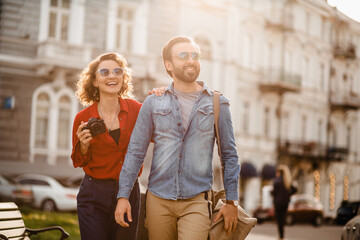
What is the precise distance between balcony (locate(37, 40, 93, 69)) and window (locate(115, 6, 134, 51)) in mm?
2209

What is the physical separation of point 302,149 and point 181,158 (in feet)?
120

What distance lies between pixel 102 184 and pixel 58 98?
68.8 feet

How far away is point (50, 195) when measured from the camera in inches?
853

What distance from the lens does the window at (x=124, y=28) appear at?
2723 centimetres

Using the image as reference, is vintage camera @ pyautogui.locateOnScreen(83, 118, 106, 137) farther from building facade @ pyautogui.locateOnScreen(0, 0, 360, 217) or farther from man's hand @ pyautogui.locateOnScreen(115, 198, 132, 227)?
building facade @ pyautogui.locateOnScreen(0, 0, 360, 217)

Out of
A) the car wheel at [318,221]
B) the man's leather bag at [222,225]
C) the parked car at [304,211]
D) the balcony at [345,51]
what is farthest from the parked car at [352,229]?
the balcony at [345,51]

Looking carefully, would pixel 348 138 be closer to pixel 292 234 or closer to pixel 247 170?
pixel 247 170

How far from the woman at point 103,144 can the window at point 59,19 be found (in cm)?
2050

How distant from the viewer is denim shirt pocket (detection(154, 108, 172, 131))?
15.1 feet

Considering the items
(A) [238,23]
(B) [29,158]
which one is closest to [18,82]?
(B) [29,158]

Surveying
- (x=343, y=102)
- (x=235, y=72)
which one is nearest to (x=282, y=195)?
(x=235, y=72)

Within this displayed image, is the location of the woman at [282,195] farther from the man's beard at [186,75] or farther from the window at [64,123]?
the window at [64,123]

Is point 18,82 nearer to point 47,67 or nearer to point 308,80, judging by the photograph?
point 47,67

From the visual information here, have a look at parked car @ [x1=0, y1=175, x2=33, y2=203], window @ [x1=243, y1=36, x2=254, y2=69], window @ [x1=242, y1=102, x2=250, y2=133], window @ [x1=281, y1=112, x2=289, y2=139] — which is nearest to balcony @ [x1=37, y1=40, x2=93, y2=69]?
parked car @ [x1=0, y1=175, x2=33, y2=203]
